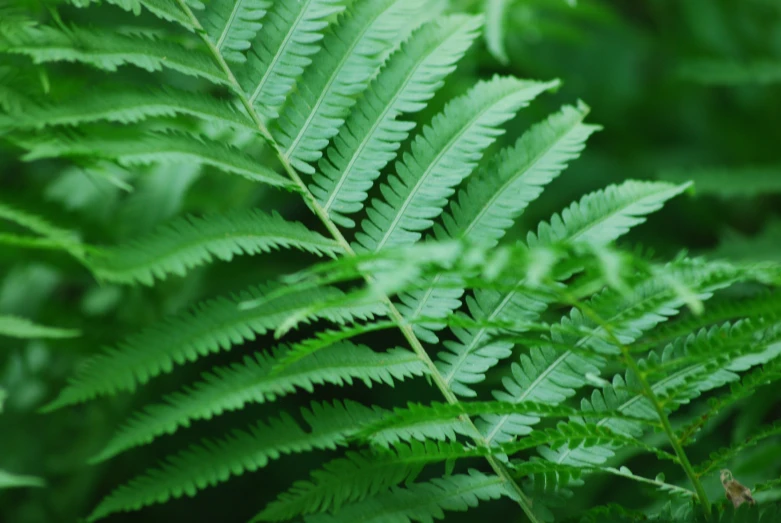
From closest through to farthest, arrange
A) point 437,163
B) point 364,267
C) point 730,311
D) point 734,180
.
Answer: point 730,311 → point 364,267 → point 437,163 → point 734,180

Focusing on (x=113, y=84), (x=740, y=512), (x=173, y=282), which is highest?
(x=113, y=84)

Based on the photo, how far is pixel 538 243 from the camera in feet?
2.81

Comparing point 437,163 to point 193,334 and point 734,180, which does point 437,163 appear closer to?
point 193,334

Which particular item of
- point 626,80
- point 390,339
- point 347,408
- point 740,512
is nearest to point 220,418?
point 390,339

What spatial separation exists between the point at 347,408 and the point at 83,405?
39.2 inches

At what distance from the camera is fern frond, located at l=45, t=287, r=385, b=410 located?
2.75ft

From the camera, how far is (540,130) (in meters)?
0.94

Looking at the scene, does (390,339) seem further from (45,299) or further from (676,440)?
(676,440)

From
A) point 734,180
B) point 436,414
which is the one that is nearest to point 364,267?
point 436,414

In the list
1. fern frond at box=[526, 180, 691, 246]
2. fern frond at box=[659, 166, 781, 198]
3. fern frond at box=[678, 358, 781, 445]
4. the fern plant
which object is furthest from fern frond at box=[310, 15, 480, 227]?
fern frond at box=[659, 166, 781, 198]

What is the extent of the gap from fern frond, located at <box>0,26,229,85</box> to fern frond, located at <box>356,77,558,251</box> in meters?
0.25

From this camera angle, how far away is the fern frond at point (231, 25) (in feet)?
2.97

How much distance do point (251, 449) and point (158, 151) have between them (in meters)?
0.35

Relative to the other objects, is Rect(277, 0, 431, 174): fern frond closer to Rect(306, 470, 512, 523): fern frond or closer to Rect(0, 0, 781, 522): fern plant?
Rect(0, 0, 781, 522): fern plant
